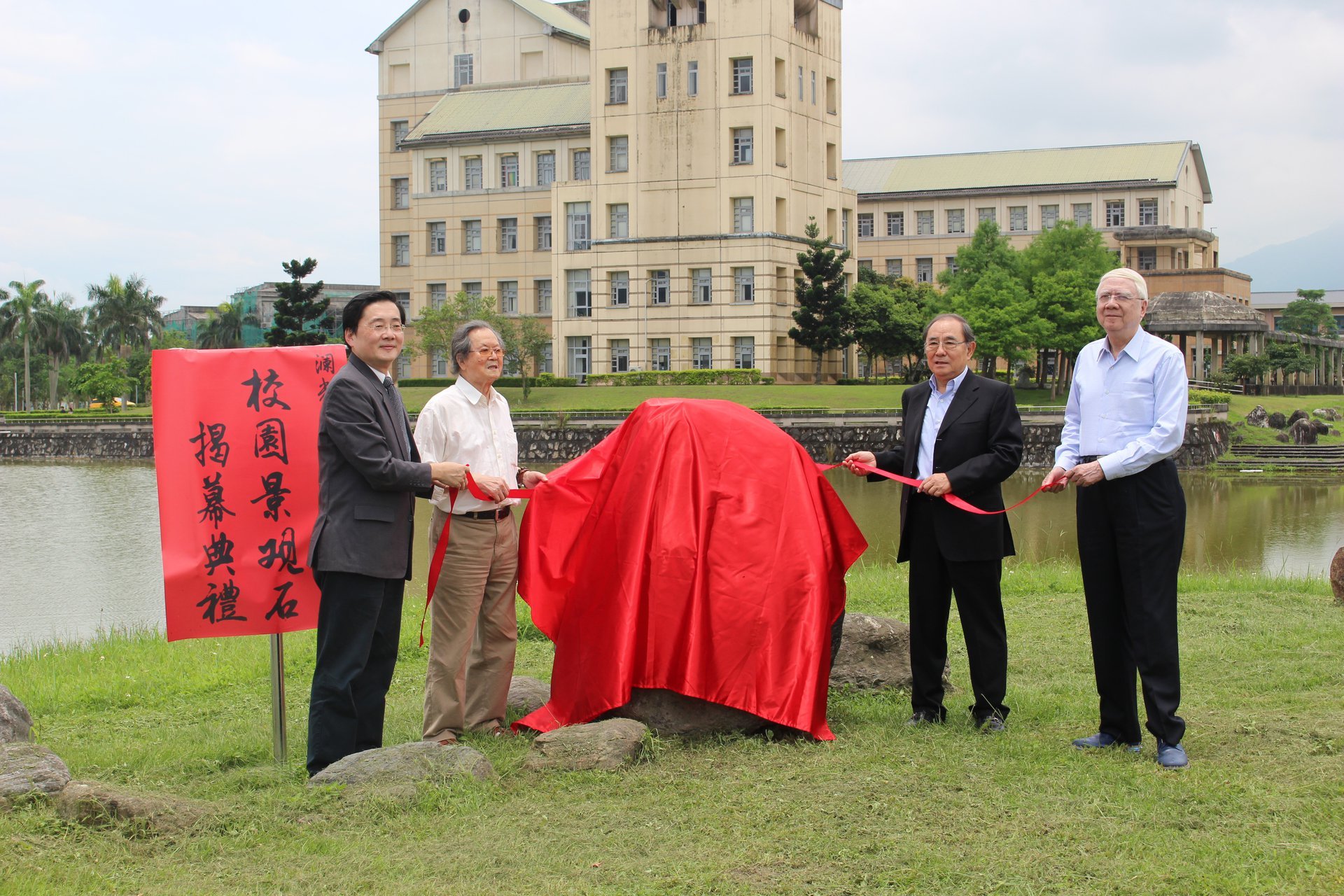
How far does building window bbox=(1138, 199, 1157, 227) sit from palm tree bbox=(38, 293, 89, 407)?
2462 inches

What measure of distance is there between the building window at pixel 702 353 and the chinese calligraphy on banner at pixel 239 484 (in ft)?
138

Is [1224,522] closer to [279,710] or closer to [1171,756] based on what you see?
[1171,756]

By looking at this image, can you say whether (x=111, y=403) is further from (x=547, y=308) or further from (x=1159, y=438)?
(x=1159, y=438)

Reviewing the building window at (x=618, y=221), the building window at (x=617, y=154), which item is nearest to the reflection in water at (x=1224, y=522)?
the building window at (x=618, y=221)

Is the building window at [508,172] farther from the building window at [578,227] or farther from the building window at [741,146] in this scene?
the building window at [741,146]

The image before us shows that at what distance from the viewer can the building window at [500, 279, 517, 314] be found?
183ft

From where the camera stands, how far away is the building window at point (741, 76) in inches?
1801

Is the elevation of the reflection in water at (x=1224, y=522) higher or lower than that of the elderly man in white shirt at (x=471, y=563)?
lower

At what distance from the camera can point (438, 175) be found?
56.0m

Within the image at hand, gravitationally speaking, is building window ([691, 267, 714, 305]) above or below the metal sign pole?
above

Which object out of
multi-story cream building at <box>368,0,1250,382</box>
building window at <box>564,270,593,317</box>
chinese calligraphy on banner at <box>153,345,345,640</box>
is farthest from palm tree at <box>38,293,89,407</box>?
chinese calligraphy on banner at <box>153,345,345,640</box>

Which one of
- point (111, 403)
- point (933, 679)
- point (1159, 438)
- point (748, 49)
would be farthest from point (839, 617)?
point (111, 403)

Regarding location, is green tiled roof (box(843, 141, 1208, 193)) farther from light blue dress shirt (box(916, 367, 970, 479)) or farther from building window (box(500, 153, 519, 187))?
light blue dress shirt (box(916, 367, 970, 479))

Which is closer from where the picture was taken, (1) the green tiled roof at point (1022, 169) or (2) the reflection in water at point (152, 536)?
(2) the reflection in water at point (152, 536)
